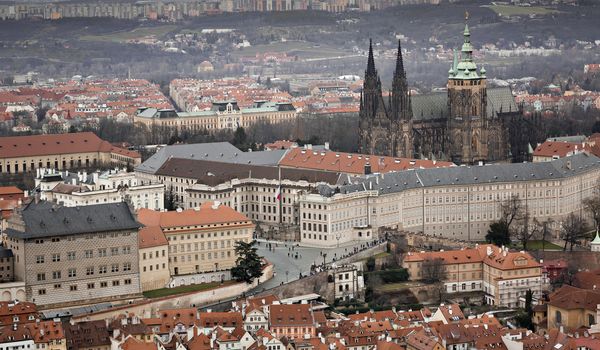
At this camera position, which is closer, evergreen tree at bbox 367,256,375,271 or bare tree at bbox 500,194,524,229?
evergreen tree at bbox 367,256,375,271

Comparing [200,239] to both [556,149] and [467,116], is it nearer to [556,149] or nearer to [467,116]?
[556,149]

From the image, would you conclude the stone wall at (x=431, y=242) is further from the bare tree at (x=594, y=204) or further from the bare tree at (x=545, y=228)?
the bare tree at (x=594, y=204)

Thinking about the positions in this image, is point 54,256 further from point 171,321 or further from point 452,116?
point 452,116

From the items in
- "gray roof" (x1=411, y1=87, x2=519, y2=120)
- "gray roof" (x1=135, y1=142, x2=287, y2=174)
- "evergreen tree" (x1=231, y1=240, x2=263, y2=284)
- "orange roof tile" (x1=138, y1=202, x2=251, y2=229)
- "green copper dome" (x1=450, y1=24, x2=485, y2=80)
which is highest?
"green copper dome" (x1=450, y1=24, x2=485, y2=80)

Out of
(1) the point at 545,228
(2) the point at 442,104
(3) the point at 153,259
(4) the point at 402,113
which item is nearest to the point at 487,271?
(1) the point at 545,228

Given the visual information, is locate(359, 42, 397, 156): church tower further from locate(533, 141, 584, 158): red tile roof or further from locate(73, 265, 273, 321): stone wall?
locate(73, 265, 273, 321): stone wall

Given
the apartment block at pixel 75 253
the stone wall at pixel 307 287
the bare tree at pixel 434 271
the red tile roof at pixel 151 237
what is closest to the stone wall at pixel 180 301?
the stone wall at pixel 307 287

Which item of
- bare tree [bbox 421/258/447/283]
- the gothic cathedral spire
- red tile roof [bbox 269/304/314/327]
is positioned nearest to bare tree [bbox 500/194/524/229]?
bare tree [bbox 421/258/447/283]
